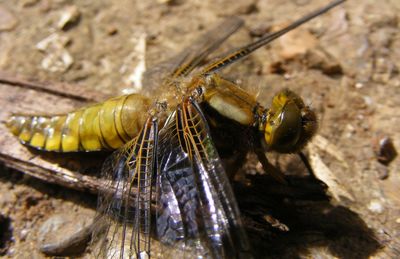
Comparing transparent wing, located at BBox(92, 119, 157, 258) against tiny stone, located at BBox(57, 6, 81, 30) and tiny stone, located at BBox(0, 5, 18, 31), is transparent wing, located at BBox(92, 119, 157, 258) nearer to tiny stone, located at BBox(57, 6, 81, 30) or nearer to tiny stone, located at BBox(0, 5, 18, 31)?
tiny stone, located at BBox(57, 6, 81, 30)

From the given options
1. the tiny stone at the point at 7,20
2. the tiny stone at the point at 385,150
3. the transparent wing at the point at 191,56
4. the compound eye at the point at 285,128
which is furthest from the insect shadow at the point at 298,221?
the tiny stone at the point at 7,20

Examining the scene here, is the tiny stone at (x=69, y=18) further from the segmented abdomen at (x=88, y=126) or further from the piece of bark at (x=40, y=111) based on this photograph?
the segmented abdomen at (x=88, y=126)

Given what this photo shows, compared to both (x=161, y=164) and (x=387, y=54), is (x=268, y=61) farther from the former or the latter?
(x=161, y=164)

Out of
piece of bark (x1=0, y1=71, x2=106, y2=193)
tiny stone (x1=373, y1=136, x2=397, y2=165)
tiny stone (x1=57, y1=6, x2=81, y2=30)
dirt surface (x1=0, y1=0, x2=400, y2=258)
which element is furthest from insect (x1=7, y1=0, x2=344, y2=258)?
tiny stone (x1=57, y1=6, x2=81, y2=30)

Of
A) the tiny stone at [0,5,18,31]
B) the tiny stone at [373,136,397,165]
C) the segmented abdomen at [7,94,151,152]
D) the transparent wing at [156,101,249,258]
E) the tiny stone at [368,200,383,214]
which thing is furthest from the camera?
the tiny stone at [0,5,18,31]

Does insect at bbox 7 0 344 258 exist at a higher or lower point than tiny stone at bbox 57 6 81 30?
lower

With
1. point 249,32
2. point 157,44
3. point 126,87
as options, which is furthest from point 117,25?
point 249,32
